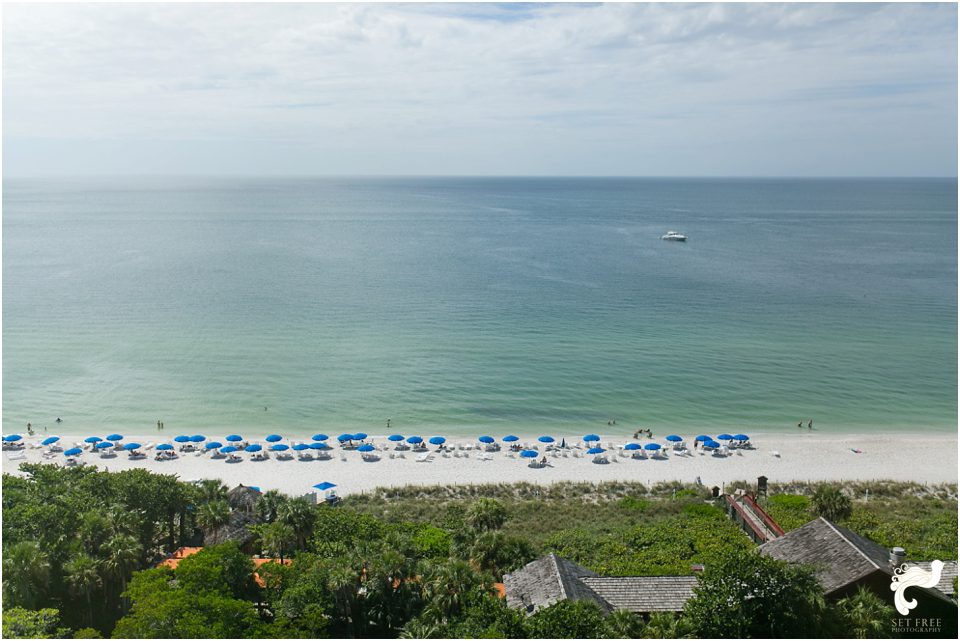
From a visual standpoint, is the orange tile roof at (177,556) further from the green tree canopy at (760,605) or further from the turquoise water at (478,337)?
the turquoise water at (478,337)

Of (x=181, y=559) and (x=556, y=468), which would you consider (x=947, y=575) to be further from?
(x=181, y=559)

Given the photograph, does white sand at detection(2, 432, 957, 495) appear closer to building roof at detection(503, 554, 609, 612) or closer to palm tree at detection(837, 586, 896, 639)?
building roof at detection(503, 554, 609, 612)

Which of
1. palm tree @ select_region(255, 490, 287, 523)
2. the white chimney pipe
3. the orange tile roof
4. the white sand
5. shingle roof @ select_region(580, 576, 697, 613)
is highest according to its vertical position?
the white chimney pipe

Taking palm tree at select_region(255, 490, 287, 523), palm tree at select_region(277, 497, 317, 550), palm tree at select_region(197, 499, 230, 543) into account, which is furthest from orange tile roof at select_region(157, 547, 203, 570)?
palm tree at select_region(277, 497, 317, 550)

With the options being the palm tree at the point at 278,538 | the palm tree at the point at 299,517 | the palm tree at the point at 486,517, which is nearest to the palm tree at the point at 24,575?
the palm tree at the point at 278,538

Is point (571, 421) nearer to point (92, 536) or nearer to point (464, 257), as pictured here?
point (92, 536)

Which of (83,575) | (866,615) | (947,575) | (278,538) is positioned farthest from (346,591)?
(947,575)

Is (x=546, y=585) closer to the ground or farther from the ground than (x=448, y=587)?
closer to the ground
